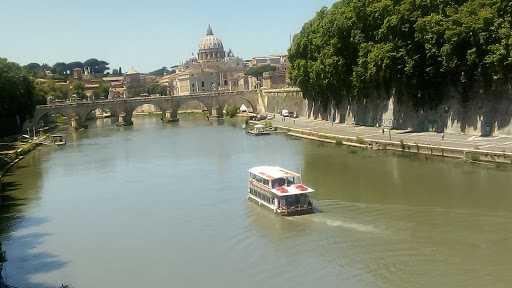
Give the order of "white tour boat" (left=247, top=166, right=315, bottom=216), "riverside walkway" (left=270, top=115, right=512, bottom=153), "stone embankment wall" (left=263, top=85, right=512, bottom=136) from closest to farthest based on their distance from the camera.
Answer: "white tour boat" (left=247, top=166, right=315, bottom=216), "riverside walkway" (left=270, top=115, right=512, bottom=153), "stone embankment wall" (left=263, top=85, right=512, bottom=136)

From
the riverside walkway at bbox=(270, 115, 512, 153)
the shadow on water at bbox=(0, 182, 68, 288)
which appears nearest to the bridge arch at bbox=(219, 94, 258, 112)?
the riverside walkway at bbox=(270, 115, 512, 153)

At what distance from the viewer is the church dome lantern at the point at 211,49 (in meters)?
140

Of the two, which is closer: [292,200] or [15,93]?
[292,200]

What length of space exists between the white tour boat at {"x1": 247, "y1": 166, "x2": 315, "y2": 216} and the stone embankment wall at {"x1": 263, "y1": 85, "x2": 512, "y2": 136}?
1255cm

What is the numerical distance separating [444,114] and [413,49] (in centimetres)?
381

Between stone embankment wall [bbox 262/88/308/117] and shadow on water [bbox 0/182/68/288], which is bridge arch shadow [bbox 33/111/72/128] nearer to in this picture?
stone embankment wall [bbox 262/88/308/117]

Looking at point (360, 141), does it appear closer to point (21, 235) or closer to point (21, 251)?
point (21, 235)

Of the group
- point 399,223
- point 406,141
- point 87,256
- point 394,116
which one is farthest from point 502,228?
point 394,116

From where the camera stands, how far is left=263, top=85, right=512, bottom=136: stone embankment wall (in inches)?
1063

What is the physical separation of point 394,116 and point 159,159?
14248 millimetres

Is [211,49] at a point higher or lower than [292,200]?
higher

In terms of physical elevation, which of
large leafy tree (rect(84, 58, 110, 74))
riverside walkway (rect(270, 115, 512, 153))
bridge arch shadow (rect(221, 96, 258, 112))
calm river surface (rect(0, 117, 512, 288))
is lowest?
calm river surface (rect(0, 117, 512, 288))

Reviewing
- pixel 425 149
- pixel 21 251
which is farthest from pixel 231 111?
pixel 21 251

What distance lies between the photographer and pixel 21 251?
1642 centimetres
